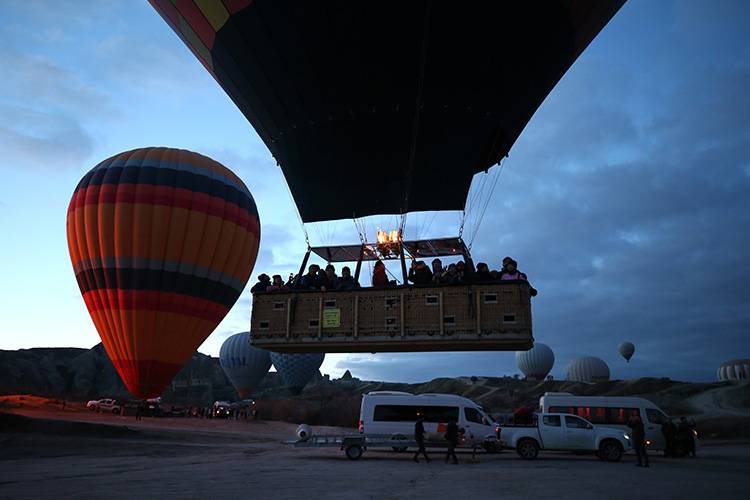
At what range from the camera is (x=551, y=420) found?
17.4 metres

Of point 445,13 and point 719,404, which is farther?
point 719,404

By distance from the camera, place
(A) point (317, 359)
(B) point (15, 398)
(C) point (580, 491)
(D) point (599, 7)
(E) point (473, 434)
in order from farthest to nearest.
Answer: (A) point (317, 359) < (B) point (15, 398) < (E) point (473, 434) < (D) point (599, 7) < (C) point (580, 491)

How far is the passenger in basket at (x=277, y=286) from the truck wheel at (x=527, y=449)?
9.52m

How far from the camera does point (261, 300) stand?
12375 mm

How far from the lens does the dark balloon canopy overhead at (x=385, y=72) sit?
480 inches

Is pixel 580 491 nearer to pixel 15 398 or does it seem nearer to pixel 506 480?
pixel 506 480

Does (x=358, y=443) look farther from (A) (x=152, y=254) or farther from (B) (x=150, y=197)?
(B) (x=150, y=197)

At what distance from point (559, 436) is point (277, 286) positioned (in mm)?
10357

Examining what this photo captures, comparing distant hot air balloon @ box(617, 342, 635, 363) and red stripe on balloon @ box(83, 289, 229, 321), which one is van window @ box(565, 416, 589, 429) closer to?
red stripe on balloon @ box(83, 289, 229, 321)

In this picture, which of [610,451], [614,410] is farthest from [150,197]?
[614,410]

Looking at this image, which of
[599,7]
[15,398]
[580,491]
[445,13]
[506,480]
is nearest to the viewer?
[580,491]

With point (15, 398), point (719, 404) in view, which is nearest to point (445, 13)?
point (15, 398)

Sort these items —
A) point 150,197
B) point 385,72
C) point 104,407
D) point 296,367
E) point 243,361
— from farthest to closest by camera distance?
point 296,367, point 243,361, point 104,407, point 150,197, point 385,72

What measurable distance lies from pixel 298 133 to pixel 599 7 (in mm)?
7760
